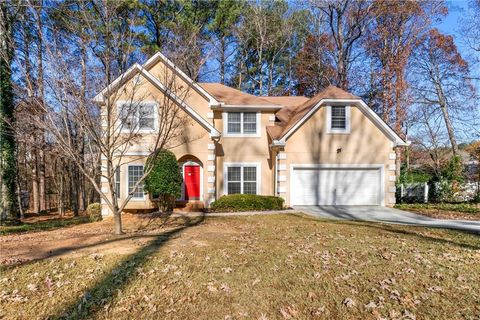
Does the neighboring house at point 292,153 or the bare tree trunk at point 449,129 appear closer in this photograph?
the neighboring house at point 292,153

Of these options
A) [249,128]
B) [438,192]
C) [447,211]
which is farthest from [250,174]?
[438,192]

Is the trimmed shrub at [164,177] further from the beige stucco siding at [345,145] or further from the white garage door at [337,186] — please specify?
the white garage door at [337,186]

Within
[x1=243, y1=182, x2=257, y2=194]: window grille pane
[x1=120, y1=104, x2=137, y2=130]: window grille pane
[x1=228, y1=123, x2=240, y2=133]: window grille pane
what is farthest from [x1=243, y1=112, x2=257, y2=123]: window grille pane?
[x1=120, y1=104, x2=137, y2=130]: window grille pane

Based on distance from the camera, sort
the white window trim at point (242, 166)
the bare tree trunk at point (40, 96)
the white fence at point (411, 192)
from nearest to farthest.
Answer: the bare tree trunk at point (40, 96) → the white window trim at point (242, 166) → the white fence at point (411, 192)

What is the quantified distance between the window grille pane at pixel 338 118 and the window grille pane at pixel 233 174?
5.33m

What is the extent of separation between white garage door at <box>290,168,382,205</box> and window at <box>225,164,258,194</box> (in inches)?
86.2

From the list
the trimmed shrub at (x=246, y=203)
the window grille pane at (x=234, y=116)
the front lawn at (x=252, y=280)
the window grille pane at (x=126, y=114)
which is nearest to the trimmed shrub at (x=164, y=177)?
the trimmed shrub at (x=246, y=203)

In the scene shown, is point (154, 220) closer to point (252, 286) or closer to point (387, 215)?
point (252, 286)

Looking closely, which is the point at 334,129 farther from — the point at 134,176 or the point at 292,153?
the point at 134,176

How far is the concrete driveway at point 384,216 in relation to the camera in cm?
1032

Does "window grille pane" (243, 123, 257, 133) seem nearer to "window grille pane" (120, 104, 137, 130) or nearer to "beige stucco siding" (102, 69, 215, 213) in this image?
"beige stucco siding" (102, 69, 215, 213)

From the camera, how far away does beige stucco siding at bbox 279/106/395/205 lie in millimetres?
14695

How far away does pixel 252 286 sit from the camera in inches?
188

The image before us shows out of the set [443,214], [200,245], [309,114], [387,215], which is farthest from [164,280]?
[443,214]
